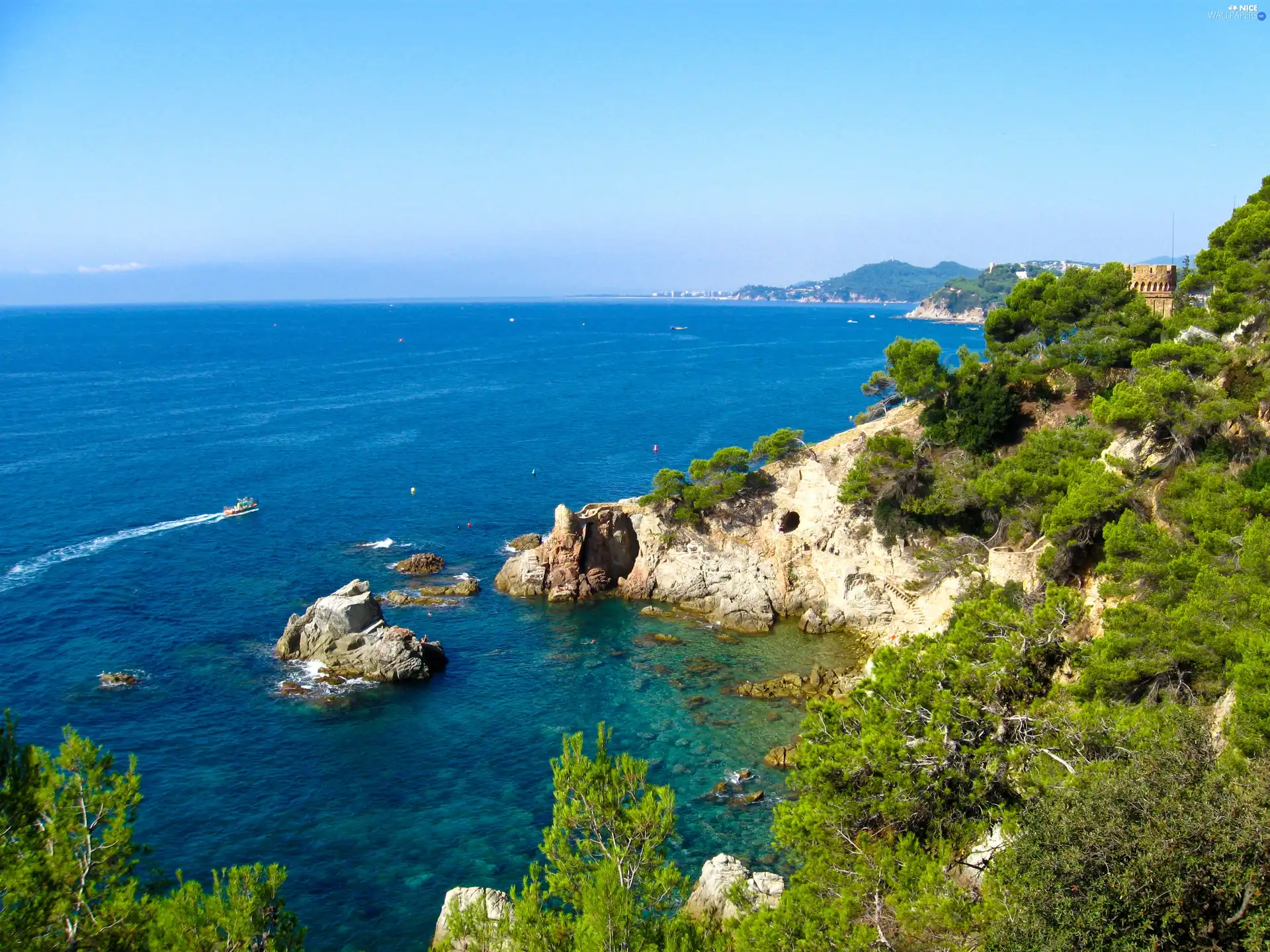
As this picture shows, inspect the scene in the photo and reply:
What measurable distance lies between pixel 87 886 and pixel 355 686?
82.9 feet

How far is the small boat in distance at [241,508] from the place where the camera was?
6272cm

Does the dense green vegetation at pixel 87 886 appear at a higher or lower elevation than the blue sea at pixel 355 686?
higher

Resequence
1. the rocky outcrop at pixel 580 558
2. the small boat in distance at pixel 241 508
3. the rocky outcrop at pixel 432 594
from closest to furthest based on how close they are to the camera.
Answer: the rocky outcrop at pixel 432 594
the rocky outcrop at pixel 580 558
the small boat in distance at pixel 241 508

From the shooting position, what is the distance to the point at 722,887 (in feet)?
80.7

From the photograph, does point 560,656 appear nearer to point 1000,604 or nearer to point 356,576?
point 356,576

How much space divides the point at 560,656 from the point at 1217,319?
32.8m

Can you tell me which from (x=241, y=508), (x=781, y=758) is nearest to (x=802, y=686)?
(x=781, y=758)

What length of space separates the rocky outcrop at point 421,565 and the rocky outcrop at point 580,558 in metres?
4.92

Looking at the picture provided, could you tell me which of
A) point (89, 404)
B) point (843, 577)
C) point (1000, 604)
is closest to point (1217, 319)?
point (843, 577)

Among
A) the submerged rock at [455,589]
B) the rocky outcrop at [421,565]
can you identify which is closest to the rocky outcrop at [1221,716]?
the submerged rock at [455,589]

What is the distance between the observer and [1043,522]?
1315 inches

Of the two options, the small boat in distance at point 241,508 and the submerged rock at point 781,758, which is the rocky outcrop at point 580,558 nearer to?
the submerged rock at point 781,758

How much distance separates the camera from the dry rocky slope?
4491 cm

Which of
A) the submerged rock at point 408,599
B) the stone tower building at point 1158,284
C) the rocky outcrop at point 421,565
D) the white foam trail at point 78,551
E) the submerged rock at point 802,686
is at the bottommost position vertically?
the submerged rock at point 802,686
